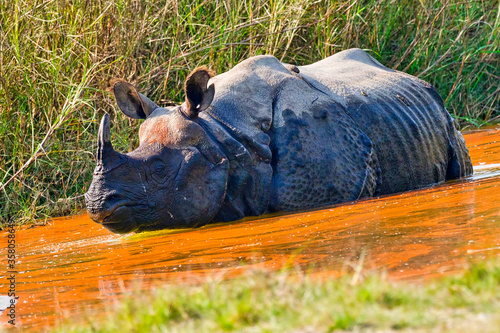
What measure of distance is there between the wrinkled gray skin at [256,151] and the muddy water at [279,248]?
25cm

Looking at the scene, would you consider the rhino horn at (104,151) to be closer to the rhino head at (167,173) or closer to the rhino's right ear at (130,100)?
the rhino head at (167,173)

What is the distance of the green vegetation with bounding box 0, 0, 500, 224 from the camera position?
6.52 m

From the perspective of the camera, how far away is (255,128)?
511 centimetres

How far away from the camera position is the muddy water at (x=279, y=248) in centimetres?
298

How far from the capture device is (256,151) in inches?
199

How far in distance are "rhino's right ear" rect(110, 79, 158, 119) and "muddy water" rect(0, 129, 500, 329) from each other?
912 mm

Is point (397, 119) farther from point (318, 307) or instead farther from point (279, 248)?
point (318, 307)

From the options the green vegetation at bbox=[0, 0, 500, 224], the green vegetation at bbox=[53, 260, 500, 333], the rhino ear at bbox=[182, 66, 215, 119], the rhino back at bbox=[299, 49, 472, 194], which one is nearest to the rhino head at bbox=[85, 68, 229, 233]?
the rhino ear at bbox=[182, 66, 215, 119]

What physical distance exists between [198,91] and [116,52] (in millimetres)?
2408

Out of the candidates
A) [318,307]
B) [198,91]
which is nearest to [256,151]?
[198,91]

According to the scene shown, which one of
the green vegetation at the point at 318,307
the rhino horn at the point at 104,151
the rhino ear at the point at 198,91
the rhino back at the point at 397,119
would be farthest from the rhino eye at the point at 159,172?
the green vegetation at the point at 318,307

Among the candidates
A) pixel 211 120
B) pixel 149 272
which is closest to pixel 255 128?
pixel 211 120

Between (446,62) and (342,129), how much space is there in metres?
4.35

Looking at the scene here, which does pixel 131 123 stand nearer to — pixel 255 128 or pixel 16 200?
pixel 16 200
